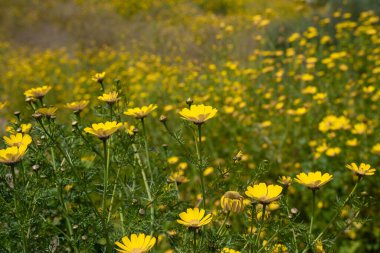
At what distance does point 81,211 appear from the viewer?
4.60ft

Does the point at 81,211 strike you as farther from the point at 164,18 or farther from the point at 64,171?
the point at 164,18

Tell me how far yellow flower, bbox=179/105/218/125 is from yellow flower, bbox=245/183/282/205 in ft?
0.84

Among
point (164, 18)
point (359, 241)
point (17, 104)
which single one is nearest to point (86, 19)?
point (164, 18)

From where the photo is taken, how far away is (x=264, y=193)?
1.19 m

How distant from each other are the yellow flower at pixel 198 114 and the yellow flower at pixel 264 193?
0.84ft

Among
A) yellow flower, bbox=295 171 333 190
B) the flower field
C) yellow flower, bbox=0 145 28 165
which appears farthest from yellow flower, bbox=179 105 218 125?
yellow flower, bbox=0 145 28 165

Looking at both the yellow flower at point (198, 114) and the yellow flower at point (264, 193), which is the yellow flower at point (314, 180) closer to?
the yellow flower at point (264, 193)

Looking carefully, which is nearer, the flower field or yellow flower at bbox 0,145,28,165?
yellow flower at bbox 0,145,28,165

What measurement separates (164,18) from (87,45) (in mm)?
2088

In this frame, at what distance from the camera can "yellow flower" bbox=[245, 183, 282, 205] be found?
1133mm

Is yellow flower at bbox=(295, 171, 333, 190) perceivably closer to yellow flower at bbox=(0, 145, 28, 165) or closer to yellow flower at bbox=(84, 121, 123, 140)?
yellow flower at bbox=(84, 121, 123, 140)

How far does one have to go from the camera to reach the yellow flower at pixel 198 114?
1.24 metres

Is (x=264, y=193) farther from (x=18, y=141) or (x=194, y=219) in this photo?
(x=18, y=141)

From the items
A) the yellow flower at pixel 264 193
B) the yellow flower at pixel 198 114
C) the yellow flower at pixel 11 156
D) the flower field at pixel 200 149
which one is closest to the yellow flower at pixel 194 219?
the flower field at pixel 200 149
